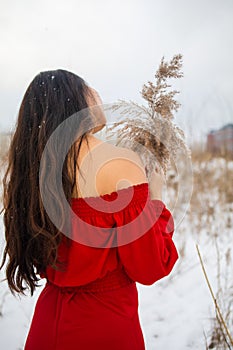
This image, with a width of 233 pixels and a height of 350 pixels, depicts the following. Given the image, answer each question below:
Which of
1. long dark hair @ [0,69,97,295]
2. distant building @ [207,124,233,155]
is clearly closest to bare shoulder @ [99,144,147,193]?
long dark hair @ [0,69,97,295]

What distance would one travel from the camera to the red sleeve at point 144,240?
3.18 feet

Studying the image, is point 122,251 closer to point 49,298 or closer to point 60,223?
point 60,223

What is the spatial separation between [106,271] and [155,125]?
0.51m

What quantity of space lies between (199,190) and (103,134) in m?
3.52

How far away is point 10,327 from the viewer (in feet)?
7.75

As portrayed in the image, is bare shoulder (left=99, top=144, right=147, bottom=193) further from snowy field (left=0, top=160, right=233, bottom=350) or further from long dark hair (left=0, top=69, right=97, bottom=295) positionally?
snowy field (left=0, top=160, right=233, bottom=350)

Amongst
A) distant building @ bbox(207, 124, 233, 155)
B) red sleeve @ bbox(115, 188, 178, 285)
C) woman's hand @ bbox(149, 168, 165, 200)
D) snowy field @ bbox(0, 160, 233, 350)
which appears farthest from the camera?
distant building @ bbox(207, 124, 233, 155)

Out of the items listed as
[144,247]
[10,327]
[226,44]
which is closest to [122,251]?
[144,247]

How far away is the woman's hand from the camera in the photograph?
1087 millimetres

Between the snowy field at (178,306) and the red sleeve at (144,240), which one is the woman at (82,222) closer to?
the red sleeve at (144,240)

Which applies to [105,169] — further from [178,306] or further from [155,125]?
[178,306]

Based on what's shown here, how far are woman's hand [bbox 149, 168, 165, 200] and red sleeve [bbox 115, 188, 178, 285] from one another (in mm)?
52

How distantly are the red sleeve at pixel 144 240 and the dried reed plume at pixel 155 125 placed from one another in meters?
0.17

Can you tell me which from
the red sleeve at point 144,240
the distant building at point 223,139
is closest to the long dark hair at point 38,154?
the red sleeve at point 144,240
